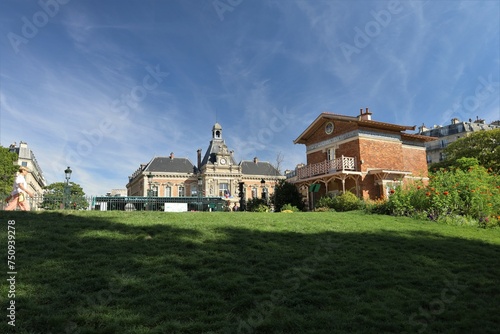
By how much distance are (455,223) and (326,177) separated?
14074 mm

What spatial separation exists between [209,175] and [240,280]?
2278 inches

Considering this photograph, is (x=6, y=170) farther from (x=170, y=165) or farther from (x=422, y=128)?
(x=422, y=128)

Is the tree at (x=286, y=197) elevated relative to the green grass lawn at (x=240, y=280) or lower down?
elevated

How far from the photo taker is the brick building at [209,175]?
63469mm

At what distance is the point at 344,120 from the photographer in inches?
1096

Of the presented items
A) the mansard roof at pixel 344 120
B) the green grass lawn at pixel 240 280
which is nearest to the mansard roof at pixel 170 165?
the mansard roof at pixel 344 120

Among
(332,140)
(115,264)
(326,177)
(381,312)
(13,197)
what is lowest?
(381,312)

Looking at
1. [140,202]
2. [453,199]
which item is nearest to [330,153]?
[453,199]

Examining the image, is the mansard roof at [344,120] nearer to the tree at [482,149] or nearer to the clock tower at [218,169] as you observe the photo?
the tree at [482,149]

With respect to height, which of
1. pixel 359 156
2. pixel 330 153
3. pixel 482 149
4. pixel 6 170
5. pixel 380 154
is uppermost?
pixel 482 149

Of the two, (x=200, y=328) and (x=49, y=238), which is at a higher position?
(x=49, y=238)

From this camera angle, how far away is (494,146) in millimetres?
44750

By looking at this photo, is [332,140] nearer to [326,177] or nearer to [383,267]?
[326,177]

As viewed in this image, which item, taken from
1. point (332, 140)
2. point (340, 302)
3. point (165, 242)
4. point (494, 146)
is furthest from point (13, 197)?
point (494, 146)
